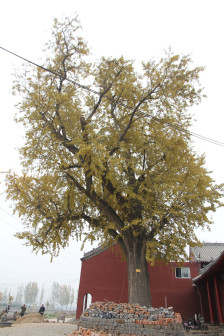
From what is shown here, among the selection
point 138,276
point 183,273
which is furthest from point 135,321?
point 183,273

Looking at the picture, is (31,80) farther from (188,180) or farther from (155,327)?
(155,327)

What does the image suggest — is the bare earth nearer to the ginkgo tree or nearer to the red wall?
the ginkgo tree

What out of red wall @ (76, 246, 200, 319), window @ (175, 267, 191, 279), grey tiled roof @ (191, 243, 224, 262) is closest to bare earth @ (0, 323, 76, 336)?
red wall @ (76, 246, 200, 319)

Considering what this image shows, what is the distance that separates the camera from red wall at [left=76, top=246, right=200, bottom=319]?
18344 millimetres

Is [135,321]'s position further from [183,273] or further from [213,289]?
[183,273]

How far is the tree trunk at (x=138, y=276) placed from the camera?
31.2ft

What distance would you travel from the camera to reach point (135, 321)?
6.54 meters

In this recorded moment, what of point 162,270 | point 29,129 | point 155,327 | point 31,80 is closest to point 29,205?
point 29,129

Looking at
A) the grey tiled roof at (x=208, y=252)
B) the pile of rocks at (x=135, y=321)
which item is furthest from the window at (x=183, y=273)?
the pile of rocks at (x=135, y=321)

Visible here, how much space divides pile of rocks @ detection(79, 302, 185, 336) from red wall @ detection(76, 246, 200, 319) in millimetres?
10919

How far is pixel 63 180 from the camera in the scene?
1224 cm

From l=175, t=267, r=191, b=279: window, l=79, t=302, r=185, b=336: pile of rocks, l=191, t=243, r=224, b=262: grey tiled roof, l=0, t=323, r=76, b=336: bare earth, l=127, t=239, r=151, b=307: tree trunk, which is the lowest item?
l=0, t=323, r=76, b=336: bare earth

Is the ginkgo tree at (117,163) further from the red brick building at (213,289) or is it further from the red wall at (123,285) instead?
the red wall at (123,285)

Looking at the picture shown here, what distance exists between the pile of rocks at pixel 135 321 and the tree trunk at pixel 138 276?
2267mm
